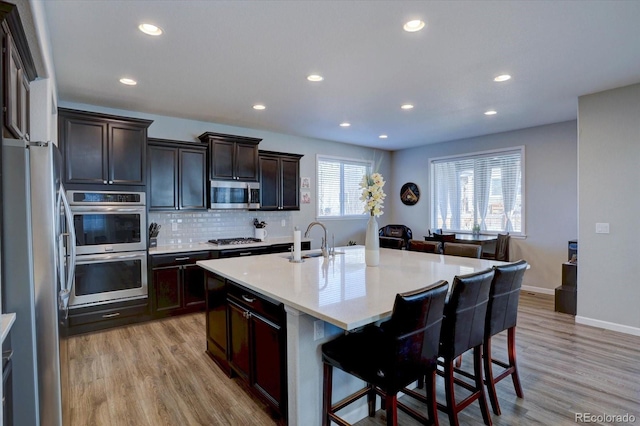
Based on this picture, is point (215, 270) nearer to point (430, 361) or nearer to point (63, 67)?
point (430, 361)

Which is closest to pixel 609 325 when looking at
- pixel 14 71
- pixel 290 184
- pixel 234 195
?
pixel 290 184

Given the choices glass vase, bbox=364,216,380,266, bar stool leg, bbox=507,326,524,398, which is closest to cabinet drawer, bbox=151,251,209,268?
glass vase, bbox=364,216,380,266

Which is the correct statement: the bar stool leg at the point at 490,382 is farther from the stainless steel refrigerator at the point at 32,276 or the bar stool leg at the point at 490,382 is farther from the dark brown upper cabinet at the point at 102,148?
the dark brown upper cabinet at the point at 102,148

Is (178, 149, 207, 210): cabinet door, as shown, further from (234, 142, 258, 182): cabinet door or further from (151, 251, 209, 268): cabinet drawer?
(151, 251, 209, 268): cabinet drawer

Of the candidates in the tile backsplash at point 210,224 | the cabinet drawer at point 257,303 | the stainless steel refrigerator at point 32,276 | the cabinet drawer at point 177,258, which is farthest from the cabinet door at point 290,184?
the stainless steel refrigerator at point 32,276

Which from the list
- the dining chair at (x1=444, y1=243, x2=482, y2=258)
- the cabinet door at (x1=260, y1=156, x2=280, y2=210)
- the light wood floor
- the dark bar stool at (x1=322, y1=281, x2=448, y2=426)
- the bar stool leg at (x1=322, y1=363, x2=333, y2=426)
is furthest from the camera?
the cabinet door at (x1=260, y1=156, x2=280, y2=210)

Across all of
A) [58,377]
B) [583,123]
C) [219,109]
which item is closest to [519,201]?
[583,123]

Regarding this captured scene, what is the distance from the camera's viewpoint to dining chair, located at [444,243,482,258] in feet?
11.6

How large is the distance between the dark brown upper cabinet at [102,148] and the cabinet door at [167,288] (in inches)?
43.9

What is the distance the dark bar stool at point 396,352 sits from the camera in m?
1.63

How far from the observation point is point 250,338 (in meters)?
2.37

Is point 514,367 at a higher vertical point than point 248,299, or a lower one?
lower

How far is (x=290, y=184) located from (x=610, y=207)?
424cm

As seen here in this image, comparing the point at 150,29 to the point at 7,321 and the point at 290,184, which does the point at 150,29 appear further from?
the point at 290,184
